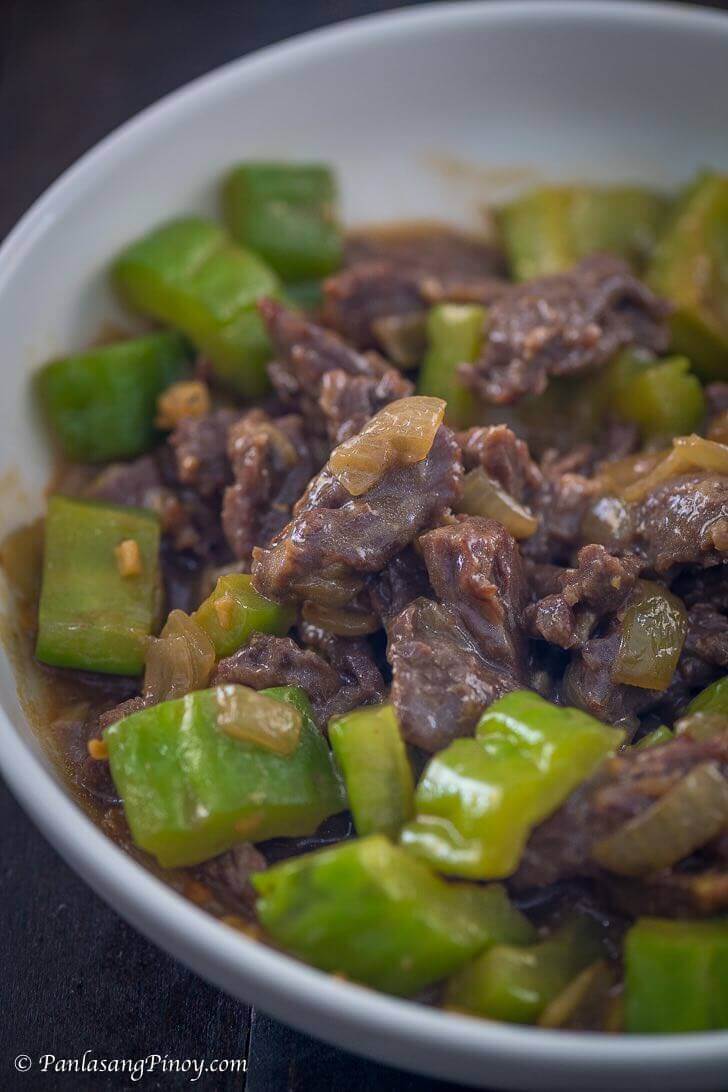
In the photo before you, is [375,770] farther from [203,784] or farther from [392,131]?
[392,131]

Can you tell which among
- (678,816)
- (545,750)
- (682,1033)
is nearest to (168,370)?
(545,750)

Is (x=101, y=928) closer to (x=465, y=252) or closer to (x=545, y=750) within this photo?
(x=545, y=750)

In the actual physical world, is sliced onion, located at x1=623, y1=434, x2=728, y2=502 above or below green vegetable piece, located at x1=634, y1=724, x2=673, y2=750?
above

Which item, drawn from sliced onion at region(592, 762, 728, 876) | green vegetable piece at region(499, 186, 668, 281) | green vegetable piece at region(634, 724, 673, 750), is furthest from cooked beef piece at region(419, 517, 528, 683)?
green vegetable piece at region(499, 186, 668, 281)

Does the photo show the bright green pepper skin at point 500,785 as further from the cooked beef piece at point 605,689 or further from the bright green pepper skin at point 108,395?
the bright green pepper skin at point 108,395

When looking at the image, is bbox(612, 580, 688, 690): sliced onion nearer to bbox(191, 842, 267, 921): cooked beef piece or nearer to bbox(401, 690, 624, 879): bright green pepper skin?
bbox(401, 690, 624, 879): bright green pepper skin

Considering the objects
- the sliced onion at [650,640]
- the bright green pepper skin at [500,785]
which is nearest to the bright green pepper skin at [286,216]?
the sliced onion at [650,640]
